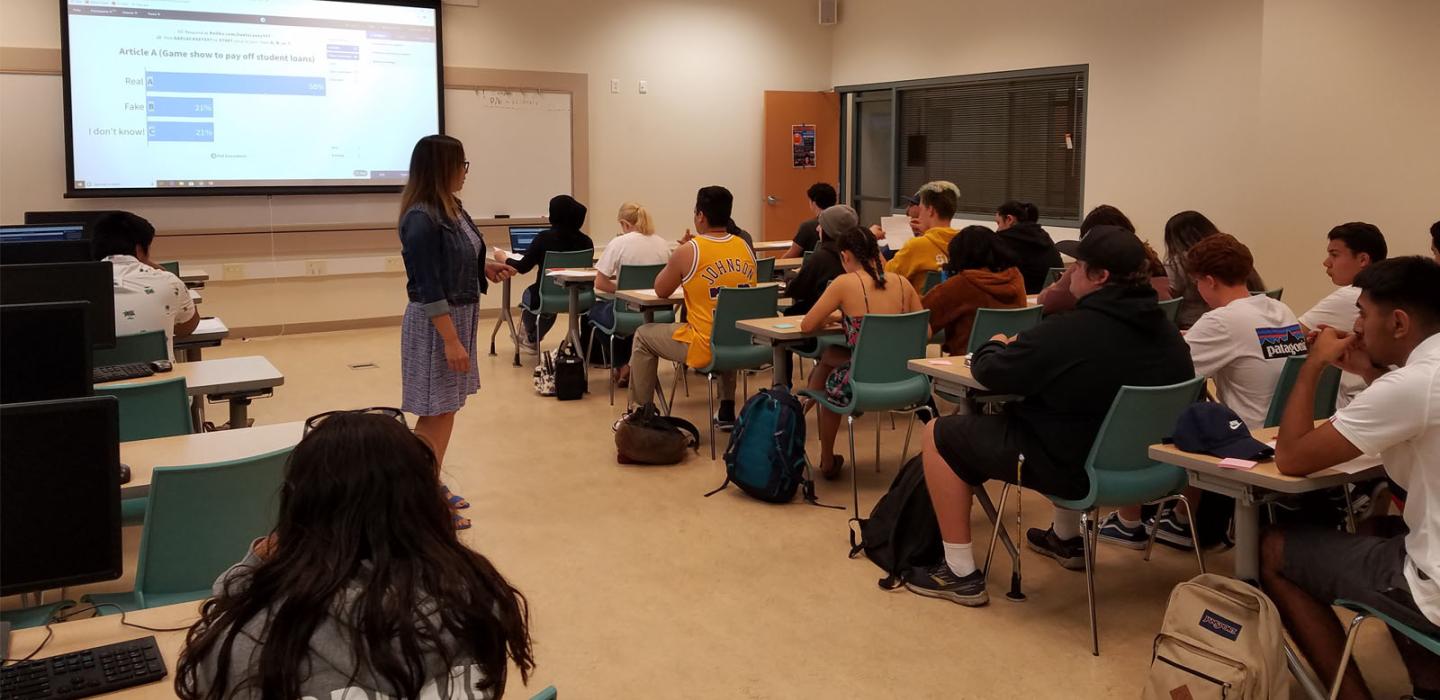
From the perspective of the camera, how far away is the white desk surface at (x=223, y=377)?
3809mm

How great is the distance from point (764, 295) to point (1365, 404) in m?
3.38

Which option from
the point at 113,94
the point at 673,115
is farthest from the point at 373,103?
the point at 673,115

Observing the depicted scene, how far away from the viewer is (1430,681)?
267 centimetres

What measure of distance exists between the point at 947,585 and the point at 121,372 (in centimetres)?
297

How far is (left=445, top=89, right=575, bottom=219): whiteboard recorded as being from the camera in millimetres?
9781

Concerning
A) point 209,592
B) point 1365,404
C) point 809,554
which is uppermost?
point 1365,404

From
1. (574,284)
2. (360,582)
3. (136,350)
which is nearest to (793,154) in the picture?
(574,284)

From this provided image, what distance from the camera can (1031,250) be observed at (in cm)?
639

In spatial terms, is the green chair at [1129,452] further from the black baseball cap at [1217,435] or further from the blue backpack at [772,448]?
the blue backpack at [772,448]

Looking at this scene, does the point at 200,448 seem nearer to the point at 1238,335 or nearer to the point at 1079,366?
the point at 1079,366

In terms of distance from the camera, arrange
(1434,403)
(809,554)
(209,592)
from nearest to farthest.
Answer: (1434,403), (209,592), (809,554)

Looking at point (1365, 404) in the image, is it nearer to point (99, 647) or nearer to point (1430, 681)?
point (1430, 681)

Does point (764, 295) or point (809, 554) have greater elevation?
point (764, 295)

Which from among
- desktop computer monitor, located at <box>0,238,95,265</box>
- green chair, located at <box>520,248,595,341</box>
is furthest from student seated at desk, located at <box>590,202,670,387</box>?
desktop computer monitor, located at <box>0,238,95,265</box>
